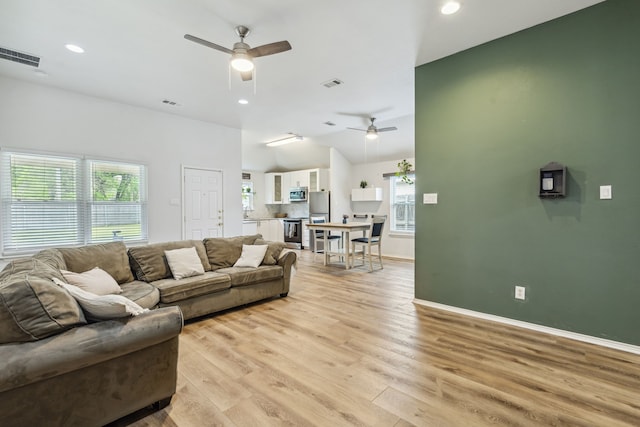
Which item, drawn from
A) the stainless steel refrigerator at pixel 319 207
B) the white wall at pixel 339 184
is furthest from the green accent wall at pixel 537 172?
the stainless steel refrigerator at pixel 319 207

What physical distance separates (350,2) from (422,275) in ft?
9.96

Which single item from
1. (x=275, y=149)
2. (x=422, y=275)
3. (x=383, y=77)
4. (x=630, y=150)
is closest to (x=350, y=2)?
(x=383, y=77)

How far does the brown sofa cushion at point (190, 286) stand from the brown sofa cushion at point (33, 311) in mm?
1389

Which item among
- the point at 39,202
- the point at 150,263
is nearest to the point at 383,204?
the point at 150,263

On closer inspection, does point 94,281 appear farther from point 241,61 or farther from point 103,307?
point 241,61

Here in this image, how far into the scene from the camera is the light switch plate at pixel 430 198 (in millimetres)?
3515

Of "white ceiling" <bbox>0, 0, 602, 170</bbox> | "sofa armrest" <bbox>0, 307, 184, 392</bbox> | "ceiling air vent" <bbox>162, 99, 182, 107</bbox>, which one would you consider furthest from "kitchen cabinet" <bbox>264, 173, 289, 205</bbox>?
"sofa armrest" <bbox>0, 307, 184, 392</bbox>

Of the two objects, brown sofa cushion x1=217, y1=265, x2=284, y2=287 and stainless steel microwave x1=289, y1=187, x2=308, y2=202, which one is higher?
stainless steel microwave x1=289, y1=187, x2=308, y2=202

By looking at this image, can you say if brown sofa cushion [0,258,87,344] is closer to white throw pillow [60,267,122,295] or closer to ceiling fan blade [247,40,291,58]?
white throw pillow [60,267,122,295]

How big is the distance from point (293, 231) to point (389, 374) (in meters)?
6.93

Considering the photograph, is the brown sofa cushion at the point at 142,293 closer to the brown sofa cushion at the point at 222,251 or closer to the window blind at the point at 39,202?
the brown sofa cushion at the point at 222,251

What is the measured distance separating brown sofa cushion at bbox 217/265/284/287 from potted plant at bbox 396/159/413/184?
403 cm

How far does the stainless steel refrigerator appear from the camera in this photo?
7.94 m

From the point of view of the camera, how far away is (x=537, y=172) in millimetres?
2848
